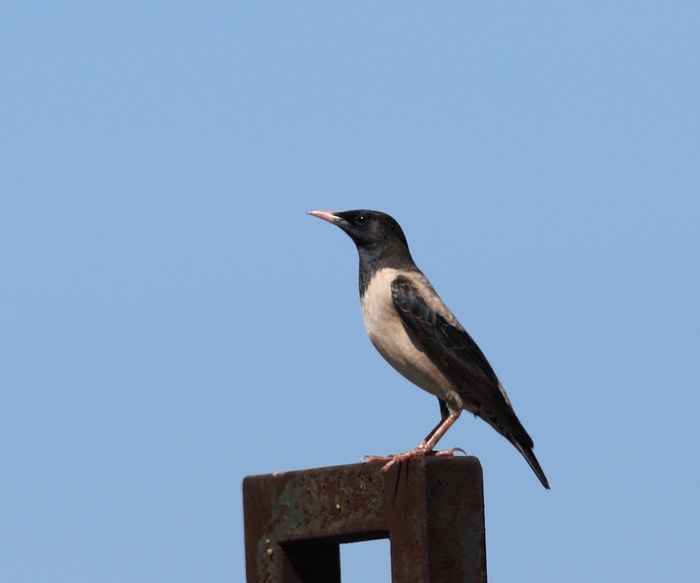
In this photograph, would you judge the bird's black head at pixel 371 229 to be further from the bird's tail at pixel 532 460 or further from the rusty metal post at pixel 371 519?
the rusty metal post at pixel 371 519

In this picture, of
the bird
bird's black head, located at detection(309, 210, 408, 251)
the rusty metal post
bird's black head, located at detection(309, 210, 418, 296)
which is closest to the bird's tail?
the bird

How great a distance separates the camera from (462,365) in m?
7.28

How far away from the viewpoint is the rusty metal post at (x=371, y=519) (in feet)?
13.1

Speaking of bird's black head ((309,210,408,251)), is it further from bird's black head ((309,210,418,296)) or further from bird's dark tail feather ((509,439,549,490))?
bird's dark tail feather ((509,439,549,490))

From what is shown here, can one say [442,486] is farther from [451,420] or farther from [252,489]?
[451,420]

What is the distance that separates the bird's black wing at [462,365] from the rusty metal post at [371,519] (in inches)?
110

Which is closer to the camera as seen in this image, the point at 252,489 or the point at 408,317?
the point at 252,489

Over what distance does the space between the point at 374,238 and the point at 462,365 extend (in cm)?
124

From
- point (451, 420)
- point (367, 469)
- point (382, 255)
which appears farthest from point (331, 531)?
point (382, 255)

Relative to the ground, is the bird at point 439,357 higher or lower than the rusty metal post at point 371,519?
higher

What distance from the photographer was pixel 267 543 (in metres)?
4.50

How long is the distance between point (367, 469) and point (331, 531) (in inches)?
10.2

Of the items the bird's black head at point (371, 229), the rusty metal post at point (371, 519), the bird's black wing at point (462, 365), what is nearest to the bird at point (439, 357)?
the bird's black wing at point (462, 365)

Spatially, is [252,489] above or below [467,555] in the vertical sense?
above
